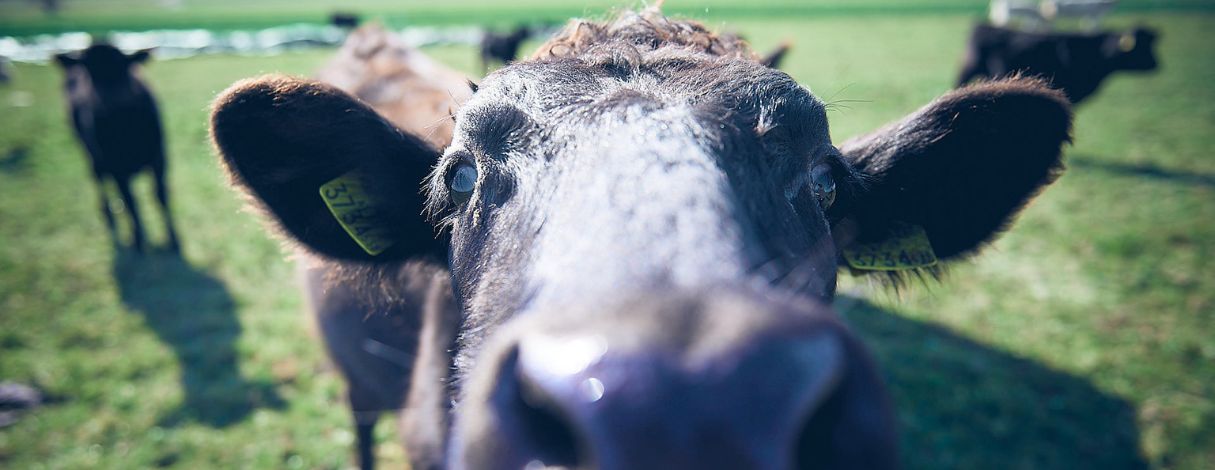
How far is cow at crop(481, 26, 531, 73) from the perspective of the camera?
21.8 m

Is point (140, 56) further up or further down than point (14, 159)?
further up

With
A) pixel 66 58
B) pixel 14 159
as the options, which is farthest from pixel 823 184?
pixel 14 159

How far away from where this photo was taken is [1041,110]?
2.57 metres

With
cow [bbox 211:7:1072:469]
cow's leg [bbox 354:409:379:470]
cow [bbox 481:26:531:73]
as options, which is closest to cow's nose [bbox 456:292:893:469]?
cow [bbox 211:7:1072:469]

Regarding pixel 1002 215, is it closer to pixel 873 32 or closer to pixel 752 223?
pixel 752 223

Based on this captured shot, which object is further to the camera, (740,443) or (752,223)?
Result: (752,223)

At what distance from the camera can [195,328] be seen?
636cm

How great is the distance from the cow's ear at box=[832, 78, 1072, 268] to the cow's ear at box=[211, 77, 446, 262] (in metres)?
2.05

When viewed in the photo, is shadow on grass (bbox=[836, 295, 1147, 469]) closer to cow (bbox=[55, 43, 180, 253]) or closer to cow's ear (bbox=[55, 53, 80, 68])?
cow (bbox=[55, 43, 180, 253])

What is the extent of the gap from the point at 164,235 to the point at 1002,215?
10541 millimetres

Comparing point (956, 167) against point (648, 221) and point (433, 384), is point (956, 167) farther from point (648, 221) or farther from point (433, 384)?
point (433, 384)

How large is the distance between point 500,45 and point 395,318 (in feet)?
65.3

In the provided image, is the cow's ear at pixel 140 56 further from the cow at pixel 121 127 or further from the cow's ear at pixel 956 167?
the cow's ear at pixel 956 167

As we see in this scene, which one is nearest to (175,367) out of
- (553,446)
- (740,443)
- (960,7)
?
(553,446)
